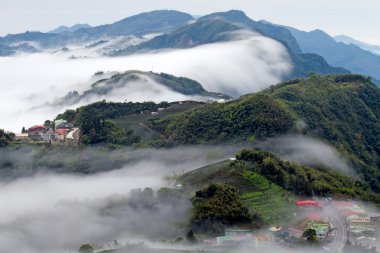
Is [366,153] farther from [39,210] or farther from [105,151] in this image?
[39,210]

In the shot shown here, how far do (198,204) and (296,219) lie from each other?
31.1 feet

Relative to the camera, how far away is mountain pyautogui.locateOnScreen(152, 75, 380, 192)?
8144cm

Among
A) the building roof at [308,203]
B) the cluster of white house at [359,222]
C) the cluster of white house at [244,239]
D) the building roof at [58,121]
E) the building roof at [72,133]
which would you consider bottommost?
the cluster of white house at [359,222]

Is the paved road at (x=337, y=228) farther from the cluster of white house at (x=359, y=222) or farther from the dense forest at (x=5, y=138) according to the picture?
the dense forest at (x=5, y=138)

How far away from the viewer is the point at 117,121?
98.2m

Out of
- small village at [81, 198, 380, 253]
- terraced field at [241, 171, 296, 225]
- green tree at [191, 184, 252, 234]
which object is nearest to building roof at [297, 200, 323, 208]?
terraced field at [241, 171, 296, 225]

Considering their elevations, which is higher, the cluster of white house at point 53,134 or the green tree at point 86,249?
the cluster of white house at point 53,134

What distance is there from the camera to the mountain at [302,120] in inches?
3206

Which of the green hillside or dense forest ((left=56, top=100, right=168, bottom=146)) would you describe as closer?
the green hillside

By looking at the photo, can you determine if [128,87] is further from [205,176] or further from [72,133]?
[205,176]

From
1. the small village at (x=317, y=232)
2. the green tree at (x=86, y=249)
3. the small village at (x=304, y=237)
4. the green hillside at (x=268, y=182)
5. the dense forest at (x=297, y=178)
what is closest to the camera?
the small village at (x=304, y=237)

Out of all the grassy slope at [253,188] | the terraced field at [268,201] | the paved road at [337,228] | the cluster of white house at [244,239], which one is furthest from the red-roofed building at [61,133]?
the paved road at [337,228]

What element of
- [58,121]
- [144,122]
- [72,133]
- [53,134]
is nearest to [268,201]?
[144,122]

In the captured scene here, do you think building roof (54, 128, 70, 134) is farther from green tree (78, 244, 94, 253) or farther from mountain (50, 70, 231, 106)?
mountain (50, 70, 231, 106)
